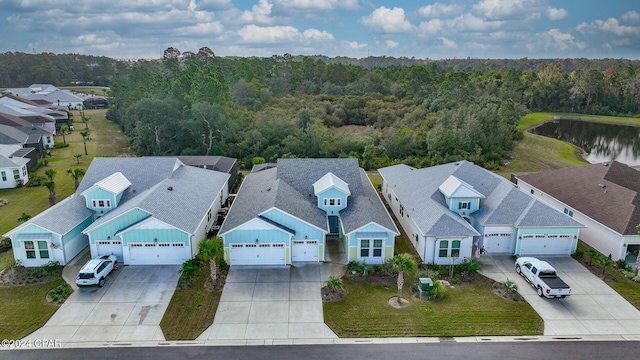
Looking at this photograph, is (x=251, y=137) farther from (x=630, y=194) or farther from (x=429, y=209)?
(x=630, y=194)

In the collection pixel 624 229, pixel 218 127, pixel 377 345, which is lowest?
pixel 377 345

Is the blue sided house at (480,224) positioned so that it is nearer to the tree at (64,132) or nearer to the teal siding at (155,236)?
the teal siding at (155,236)

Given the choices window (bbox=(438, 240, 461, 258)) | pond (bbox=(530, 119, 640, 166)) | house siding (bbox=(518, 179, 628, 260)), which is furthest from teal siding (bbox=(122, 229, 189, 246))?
pond (bbox=(530, 119, 640, 166))

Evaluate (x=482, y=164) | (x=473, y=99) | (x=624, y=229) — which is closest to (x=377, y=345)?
(x=624, y=229)

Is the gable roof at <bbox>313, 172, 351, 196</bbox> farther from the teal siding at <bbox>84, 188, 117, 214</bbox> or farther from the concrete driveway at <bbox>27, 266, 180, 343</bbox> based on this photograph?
the teal siding at <bbox>84, 188, 117, 214</bbox>

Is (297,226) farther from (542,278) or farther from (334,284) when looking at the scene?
(542,278)

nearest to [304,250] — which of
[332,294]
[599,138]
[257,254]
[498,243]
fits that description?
[257,254]

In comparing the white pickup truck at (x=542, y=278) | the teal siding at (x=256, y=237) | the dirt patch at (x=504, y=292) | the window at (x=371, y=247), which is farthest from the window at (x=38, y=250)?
the white pickup truck at (x=542, y=278)
